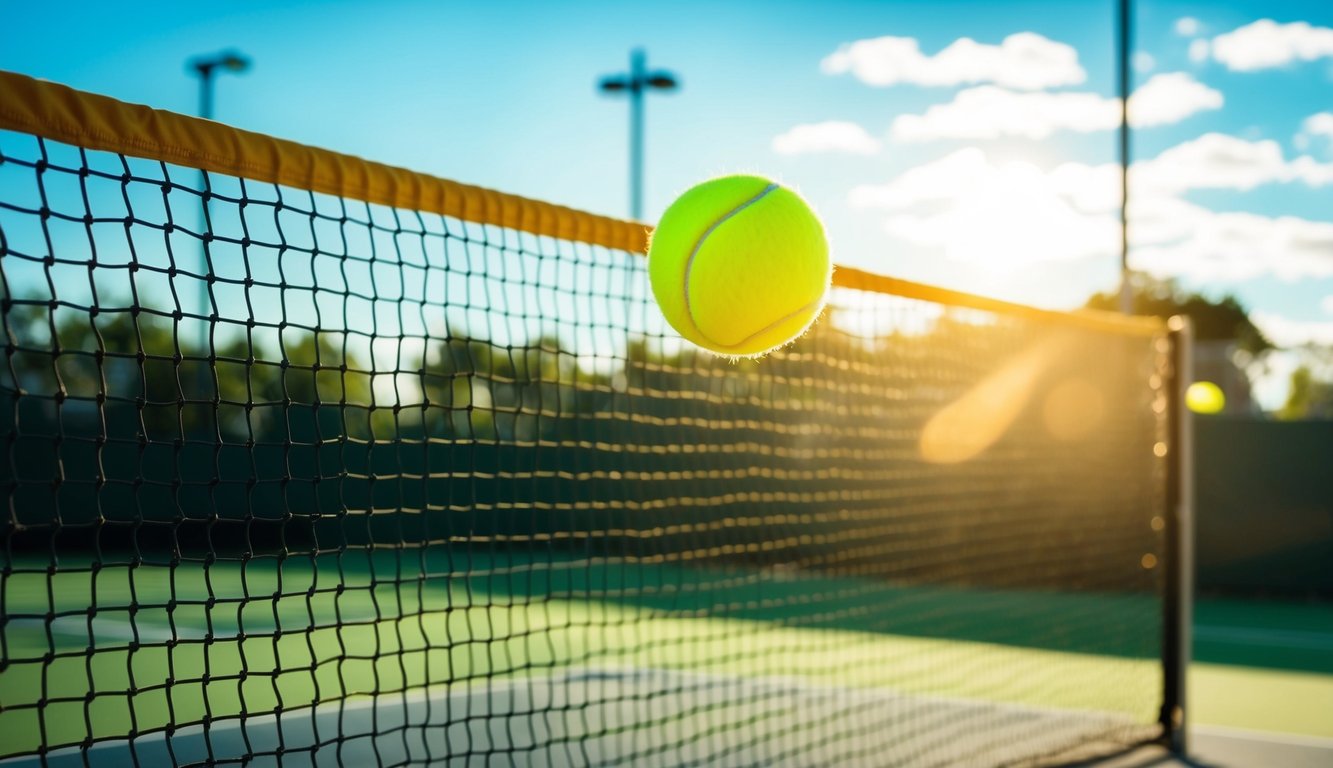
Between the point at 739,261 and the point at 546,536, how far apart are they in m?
1.18

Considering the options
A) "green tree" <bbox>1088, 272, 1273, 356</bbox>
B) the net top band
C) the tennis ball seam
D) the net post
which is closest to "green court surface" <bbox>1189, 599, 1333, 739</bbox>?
the net post

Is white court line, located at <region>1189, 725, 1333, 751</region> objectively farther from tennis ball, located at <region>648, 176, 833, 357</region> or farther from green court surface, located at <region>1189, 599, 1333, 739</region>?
tennis ball, located at <region>648, 176, 833, 357</region>

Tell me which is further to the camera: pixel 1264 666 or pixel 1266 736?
pixel 1264 666

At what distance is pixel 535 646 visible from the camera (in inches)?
287

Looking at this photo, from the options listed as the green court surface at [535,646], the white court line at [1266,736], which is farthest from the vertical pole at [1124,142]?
the white court line at [1266,736]

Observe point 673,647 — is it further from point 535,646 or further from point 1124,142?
point 1124,142

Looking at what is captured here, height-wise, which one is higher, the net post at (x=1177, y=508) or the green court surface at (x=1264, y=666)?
the net post at (x=1177, y=508)

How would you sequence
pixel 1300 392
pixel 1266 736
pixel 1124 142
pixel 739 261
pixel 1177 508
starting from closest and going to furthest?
pixel 739 261, pixel 1266 736, pixel 1177 508, pixel 1124 142, pixel 1300 392

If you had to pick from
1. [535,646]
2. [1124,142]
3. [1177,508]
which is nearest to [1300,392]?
[1124,142]

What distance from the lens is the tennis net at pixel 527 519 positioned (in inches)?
101

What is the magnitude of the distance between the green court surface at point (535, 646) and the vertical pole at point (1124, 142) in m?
2.34

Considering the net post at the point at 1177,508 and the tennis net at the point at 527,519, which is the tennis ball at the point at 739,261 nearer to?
the tennis net at the point at 527,519

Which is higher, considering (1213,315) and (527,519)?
(1213,315)

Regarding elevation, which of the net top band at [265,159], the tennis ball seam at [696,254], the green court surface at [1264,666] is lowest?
the green court surface at [1264,666]
